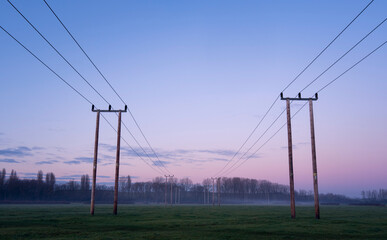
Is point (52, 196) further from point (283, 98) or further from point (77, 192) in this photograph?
point (283, 98)

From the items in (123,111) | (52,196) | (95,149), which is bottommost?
(52,196)

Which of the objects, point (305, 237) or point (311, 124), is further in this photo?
point (311, 124)

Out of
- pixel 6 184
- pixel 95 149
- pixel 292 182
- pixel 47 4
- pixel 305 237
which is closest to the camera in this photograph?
pixel 47 4

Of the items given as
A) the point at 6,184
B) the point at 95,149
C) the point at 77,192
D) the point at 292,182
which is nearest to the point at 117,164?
the point at 95,149

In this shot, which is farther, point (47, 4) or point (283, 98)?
point (283, 98)

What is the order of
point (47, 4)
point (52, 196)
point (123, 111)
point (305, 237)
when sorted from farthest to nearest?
point (52, 196) < point (123, 111) < point (305, 237) < point (47, 4)

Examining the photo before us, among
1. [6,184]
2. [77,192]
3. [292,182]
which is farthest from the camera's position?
[77,192]

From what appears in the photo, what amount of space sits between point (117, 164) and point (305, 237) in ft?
76.5

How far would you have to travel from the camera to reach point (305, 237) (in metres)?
16.7

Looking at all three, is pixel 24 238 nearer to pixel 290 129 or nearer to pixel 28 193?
pixel 290 129

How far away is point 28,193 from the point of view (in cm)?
17350

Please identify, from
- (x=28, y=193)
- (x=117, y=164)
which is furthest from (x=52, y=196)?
(x=117, y=164)

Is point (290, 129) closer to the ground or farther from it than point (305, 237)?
farther from it

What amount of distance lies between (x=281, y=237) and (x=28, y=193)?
18296 cm
